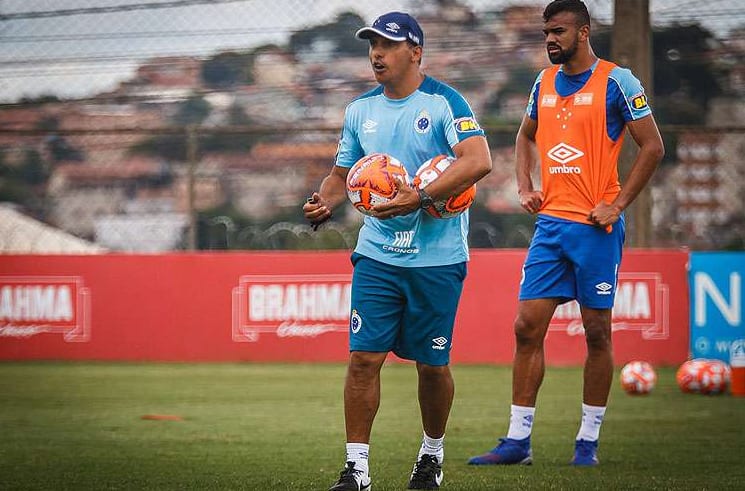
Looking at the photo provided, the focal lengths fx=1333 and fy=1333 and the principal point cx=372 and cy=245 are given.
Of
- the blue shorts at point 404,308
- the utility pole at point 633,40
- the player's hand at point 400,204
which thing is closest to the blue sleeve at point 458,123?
the player's hand at point 400,204

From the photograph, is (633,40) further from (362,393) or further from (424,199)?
(362,393)

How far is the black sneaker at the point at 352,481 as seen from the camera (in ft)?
18.1

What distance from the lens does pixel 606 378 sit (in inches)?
281

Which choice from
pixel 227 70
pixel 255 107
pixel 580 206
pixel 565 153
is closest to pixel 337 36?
pixel 227 70

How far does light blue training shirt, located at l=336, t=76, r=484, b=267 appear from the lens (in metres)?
5.90

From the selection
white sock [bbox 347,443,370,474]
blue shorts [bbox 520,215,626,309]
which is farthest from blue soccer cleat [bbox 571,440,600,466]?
white sock [bbox 347,443,370,474]

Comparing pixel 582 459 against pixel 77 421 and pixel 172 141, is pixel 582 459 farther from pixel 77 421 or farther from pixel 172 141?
pixel 172 141

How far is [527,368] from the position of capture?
279 inches

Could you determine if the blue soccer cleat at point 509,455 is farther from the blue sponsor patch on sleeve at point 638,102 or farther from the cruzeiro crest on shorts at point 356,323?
the blue sponsor patch on sleeve at point 638,102

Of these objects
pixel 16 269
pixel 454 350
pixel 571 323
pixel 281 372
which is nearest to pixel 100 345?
pixel 16 269

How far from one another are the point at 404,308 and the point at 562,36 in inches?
74.9

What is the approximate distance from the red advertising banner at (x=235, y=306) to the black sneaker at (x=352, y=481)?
856 cm

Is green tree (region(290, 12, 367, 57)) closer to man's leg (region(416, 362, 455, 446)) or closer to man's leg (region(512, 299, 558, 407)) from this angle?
man's leg (region(512, 299, 558, 407))

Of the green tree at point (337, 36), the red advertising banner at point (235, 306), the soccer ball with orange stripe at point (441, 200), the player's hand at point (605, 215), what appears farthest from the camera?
the green tree at point (337, 36)
